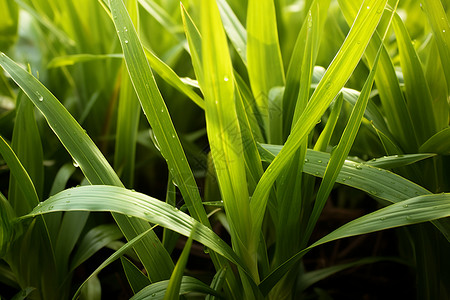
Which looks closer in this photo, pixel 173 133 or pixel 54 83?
pixel 173 133

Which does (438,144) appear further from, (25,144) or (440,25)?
(25,144)

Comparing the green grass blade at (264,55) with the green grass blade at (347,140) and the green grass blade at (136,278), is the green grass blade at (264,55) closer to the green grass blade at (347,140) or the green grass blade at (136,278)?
the green grass blade at (347,140)

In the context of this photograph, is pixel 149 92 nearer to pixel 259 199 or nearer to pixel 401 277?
pixel 259 199

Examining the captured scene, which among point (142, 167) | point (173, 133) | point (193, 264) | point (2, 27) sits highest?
point (2, 27)

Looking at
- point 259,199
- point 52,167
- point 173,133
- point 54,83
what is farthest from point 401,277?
point 54,83

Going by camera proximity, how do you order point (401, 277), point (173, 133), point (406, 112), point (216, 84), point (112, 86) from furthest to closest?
1. point (112, 86)
2. point (401, 277)
3. point (406, 112)
4. point (173, 133)
5. point (216, 84)

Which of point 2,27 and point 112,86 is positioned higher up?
point 2,27
